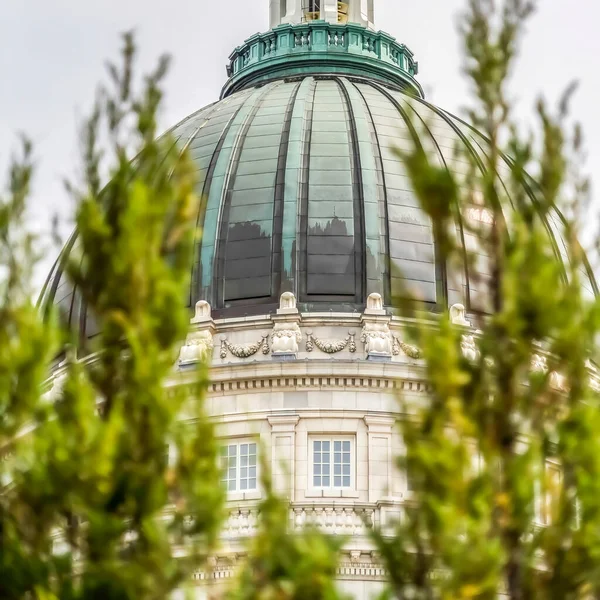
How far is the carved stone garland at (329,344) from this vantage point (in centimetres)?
3784

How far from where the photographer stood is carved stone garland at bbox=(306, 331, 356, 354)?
124 feet

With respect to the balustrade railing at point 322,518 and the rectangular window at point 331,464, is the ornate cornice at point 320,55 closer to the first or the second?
the rectangular window at point 331,464

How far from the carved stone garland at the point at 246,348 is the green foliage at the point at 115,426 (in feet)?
77.9

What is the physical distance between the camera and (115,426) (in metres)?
12.6

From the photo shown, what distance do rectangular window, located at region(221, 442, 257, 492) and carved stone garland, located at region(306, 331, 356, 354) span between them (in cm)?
272

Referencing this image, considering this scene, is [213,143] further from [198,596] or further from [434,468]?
[434,468]

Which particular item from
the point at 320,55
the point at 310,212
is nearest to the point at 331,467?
the point at 310,212

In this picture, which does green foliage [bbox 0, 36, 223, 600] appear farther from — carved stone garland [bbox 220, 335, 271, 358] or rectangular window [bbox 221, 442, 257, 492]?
carved stone garland [bbox 220, 335, 271, 358]

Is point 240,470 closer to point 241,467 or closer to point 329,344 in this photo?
point 241,467

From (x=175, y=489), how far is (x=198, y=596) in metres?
21.6

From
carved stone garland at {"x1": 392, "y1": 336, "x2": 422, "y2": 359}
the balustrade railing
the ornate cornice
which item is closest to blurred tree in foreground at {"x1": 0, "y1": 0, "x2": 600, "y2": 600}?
the balustrade railing

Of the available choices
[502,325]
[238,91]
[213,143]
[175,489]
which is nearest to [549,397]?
[502,325]

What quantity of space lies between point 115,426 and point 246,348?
996 inches

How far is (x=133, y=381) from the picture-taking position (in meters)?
13.1
